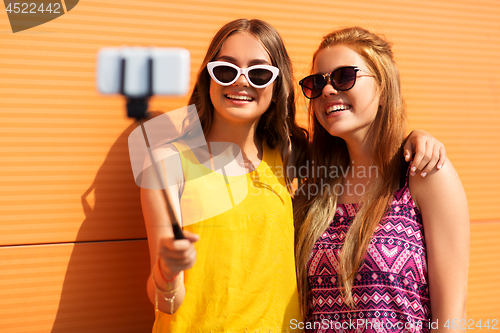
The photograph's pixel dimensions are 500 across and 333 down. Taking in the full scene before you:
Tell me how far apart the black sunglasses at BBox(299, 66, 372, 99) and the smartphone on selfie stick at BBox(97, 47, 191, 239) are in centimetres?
90

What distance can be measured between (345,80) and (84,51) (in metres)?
1.34

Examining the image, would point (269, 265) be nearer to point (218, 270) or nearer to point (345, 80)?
point (218, 270)

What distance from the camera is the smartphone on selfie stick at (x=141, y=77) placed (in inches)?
33.3

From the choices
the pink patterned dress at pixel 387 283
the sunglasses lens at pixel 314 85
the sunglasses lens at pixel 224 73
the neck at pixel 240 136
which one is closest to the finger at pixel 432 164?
the pink patterned dress at pixel 387 283

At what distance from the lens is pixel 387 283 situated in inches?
59.6

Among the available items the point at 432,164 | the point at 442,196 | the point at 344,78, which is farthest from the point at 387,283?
the point at 344,78

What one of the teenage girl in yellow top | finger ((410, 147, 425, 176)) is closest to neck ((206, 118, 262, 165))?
the teenage girl in yellow top

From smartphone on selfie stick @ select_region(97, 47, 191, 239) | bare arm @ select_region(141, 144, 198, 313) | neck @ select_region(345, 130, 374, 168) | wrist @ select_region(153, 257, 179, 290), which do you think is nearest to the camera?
smartphone on selfie stick @ select_region(97, 47, 191, 239)

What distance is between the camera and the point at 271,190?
1699 millimetres

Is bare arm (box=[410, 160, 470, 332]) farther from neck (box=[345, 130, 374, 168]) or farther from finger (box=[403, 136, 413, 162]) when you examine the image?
neck (box=[345, 130, 374, 168])

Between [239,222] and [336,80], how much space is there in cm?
80

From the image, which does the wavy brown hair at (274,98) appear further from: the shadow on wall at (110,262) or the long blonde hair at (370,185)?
the shadow on wall at (110,262)

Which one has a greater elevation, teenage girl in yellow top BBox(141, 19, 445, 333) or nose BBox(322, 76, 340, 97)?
nose BBox(322, 76, 340, 97)

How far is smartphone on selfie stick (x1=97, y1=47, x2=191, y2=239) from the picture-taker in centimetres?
85
